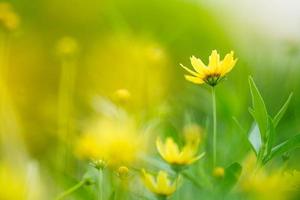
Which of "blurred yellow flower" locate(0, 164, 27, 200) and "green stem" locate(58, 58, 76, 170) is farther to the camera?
"green stem" locate(58, 58, 76, 170)

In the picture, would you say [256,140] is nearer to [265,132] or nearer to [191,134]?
[265,132]

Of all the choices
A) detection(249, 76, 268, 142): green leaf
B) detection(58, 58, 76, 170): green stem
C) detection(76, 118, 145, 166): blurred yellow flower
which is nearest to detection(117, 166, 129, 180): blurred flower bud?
detection(76, 118, 145, 166): blurred yellow flower

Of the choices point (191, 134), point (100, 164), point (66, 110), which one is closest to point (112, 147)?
point (100, 164)

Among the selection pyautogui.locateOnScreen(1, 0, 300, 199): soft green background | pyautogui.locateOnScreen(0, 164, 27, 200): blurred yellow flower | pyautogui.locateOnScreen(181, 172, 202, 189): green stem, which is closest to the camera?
pyautogui.locateOnScreen(0, 164, 27, 200): blurred yellow flower

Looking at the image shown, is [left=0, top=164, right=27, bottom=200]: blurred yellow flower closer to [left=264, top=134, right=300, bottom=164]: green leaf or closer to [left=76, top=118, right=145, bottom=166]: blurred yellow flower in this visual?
[left=76, top=118, right=145, bottom=166]: blurred yellow flower

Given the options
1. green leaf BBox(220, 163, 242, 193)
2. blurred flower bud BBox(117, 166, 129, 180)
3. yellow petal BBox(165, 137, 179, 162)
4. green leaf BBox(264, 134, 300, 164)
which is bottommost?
green leaf BBox(264, 134, 300, 164)

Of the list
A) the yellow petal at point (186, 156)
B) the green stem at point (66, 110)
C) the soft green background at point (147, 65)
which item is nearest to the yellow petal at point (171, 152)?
the yellow petal at point (186, 156)
